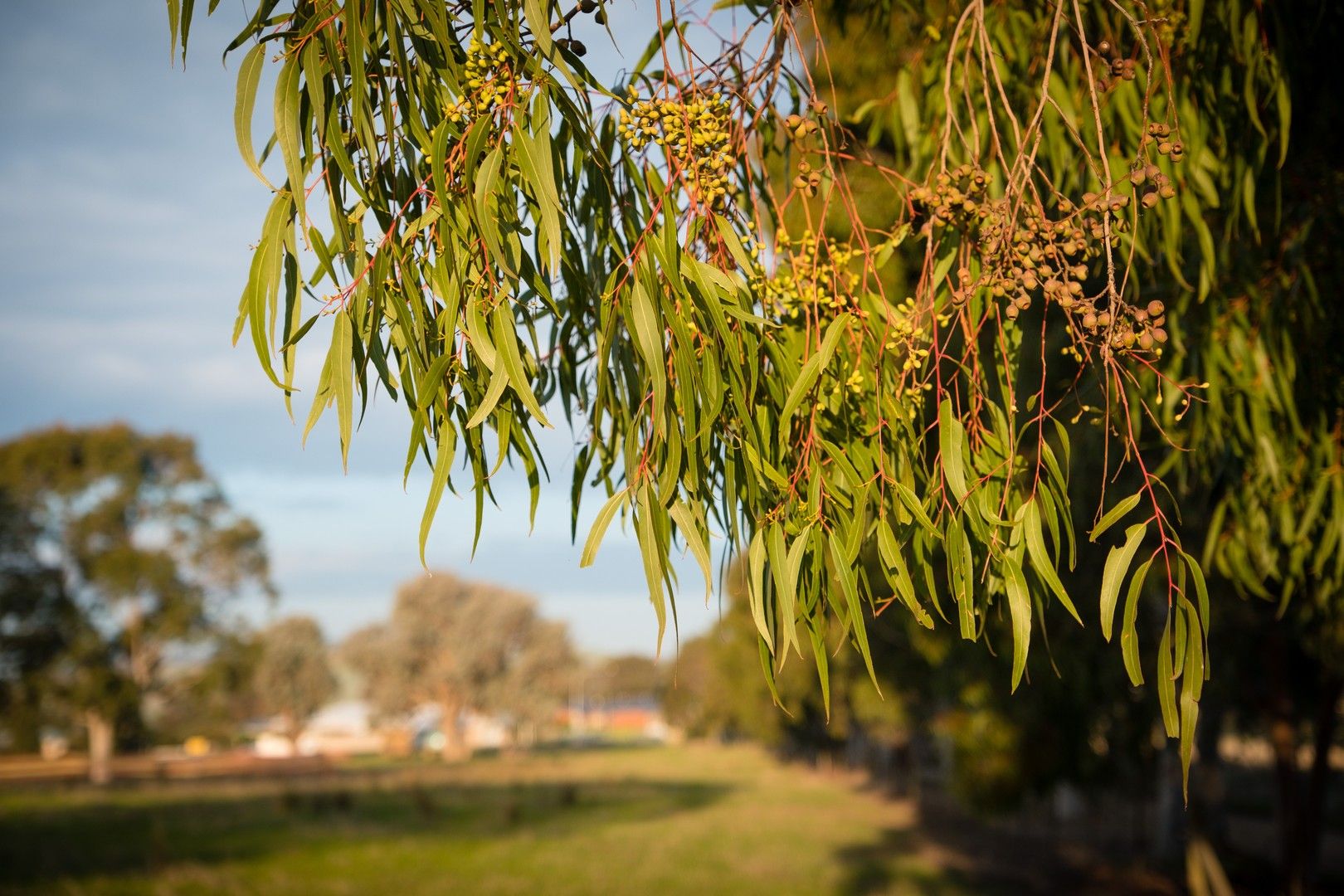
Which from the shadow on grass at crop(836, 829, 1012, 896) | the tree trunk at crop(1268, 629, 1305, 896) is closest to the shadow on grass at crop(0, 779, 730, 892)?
the shadow on grass at crop(836, 829, 1012, 896)

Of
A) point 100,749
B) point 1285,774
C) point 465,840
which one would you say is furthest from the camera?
point 100,749

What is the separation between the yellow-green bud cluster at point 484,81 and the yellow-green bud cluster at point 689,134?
0.55 ft

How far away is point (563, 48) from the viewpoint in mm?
1501

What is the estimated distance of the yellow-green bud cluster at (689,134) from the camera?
139 centimetres

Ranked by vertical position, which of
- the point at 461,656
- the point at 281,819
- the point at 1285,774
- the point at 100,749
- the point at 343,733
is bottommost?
the point at 343,733

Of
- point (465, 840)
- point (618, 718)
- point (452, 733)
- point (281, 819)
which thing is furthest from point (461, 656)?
point (618, 718)

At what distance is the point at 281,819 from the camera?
20281 millimetres

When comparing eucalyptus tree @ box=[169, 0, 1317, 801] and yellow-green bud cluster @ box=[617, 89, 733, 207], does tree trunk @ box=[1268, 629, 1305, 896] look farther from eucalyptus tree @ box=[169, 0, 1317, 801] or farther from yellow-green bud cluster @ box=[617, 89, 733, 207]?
yellow-green bud cluster @ box=[617, 89, 733, 207]

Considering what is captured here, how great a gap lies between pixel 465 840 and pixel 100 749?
13.1m

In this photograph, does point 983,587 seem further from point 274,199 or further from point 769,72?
point 274,199

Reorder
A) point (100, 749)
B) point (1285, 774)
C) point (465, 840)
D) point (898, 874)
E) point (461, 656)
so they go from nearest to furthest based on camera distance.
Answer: point (1285, 774)
point (898, 874)
point (465, 840)
point (100, 749)
point (461, 656)

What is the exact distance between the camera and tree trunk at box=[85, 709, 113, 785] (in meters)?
25.8

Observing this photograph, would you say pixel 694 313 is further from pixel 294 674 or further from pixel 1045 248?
pixel 294 674

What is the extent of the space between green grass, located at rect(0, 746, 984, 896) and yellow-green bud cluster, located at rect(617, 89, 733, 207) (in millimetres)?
11944
